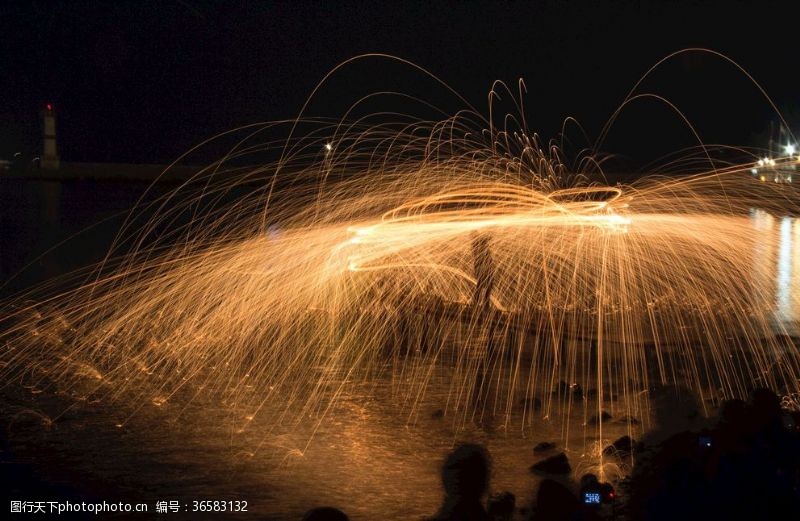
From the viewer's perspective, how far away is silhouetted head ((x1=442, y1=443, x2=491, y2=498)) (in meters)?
7.13

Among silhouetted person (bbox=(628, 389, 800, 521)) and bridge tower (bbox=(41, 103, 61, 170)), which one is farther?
bridge tower (bbox=(41, 103, 61, 170))

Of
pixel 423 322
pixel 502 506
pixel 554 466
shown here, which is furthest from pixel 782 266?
pixel 502 506

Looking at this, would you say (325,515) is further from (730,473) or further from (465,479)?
(730,473)

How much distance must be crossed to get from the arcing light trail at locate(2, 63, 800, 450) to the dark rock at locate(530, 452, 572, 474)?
1.25 metres

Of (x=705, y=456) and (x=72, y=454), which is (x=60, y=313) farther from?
(x=705, y=456)

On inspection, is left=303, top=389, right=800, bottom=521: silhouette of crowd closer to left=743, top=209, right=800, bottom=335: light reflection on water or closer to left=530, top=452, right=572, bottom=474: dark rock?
left=530, top=452, right=572, bottom=474: dark rock

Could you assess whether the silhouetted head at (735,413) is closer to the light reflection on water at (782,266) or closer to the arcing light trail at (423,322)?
the arcing light trail at (423,322)

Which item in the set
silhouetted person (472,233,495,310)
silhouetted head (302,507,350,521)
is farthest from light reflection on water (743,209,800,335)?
silhouetted head (302,507,350,521)

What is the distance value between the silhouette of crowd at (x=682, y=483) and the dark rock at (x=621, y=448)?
0.01 m

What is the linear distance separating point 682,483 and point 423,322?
7.74 meters

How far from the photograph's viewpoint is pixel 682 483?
523 centimetres

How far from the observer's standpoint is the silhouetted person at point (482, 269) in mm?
9750

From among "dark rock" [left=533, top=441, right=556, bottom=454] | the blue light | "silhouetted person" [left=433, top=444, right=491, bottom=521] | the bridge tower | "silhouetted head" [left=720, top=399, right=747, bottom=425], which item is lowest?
the blue light

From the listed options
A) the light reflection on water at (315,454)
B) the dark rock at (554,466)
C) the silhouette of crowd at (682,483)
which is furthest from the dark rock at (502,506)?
the dark rock at (554,466)
